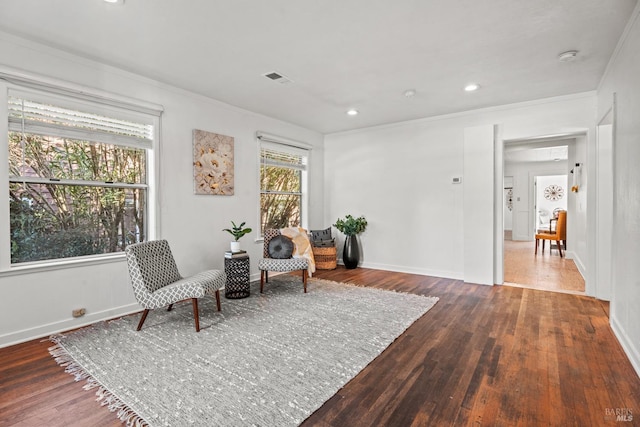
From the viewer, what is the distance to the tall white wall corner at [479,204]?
4598mm

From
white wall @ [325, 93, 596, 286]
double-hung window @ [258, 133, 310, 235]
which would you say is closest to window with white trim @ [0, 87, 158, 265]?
double-hung window @ [258, 133, 310, 235]

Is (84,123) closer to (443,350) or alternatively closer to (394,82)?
(394,82)

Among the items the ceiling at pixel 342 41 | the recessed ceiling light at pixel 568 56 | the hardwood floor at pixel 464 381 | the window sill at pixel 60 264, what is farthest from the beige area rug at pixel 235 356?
the recessed ceiling light at pixel 568 56

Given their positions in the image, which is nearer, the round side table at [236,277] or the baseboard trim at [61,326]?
the baseboard trim at [61,326]

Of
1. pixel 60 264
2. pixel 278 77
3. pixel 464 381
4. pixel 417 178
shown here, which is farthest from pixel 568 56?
pixel 60 264

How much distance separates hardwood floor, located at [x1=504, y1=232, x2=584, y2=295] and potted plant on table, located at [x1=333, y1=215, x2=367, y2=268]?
2.36 metres

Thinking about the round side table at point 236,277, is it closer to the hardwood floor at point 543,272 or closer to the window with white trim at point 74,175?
the window with white trim at point 74,175

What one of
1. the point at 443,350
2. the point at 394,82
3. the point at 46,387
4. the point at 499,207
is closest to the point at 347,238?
the point at 499,207

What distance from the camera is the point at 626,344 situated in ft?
8.16

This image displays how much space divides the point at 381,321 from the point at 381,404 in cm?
130

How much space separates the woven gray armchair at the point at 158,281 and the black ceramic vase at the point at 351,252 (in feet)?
9.38

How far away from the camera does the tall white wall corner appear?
4598 mm

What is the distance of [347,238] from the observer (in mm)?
5844

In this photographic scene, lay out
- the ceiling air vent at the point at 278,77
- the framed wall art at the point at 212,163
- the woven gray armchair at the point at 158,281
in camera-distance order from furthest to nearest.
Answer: the framed wall art at the point at 212,163 → the ceiling air vent at the point at 278,77 → the woven gray armchair at the point at 158,281
